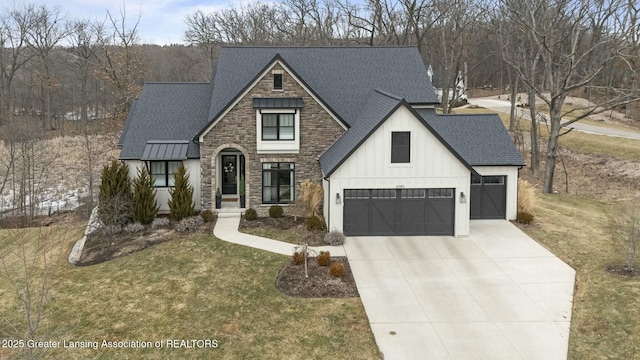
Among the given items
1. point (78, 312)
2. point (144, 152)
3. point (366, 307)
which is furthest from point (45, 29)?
point (366, 307)

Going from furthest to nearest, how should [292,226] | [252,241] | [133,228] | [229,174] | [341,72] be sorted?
1. [341,72]
2. [229,174]
3. [292,226]
4. [133,228]
5. [252,241]

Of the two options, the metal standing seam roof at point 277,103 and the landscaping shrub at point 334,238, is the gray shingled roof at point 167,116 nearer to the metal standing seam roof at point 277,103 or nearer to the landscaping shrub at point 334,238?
the metal standing seam roof at point 277,103

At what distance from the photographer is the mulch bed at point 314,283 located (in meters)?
15.7

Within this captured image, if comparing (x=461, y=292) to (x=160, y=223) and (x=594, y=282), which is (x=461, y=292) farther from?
(x=160, y=223)

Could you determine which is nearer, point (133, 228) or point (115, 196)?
point (115, 196)

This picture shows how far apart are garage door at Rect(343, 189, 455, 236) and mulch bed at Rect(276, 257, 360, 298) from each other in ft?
11.3

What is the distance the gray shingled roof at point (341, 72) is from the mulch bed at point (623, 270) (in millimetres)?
11357

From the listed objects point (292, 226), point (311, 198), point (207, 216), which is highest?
point (311, 198)

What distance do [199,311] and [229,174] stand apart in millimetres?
11609

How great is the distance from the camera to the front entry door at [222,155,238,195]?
83.4 ft

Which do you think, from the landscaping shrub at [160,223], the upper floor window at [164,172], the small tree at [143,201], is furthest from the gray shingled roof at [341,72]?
the landscaping shrub at [160,223]

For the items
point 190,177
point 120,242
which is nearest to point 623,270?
point 190,177

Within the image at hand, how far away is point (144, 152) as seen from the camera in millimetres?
23766

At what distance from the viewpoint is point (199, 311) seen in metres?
14.8
